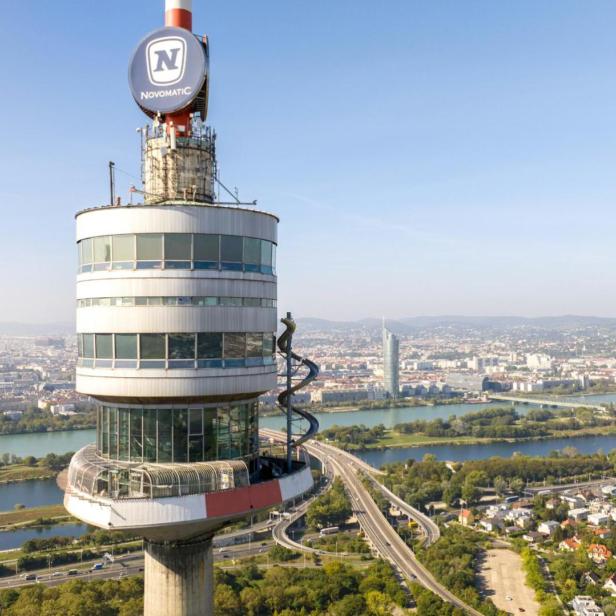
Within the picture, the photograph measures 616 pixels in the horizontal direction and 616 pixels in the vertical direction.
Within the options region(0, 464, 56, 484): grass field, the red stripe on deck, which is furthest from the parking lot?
region(0, 464, 56, 484): grass field

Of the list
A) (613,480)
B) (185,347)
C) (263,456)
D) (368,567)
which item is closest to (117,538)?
(368,567)

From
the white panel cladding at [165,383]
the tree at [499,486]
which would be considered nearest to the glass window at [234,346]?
the white panel cladding at [165,383]

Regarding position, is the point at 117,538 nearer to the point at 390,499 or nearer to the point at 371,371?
the point at 390,499

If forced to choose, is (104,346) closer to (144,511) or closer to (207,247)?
(207,247)

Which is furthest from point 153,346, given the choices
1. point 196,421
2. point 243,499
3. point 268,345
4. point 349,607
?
point 349,607

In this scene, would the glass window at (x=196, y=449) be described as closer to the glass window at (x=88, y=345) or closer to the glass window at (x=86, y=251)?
the glass window at (x=88, y=345)
